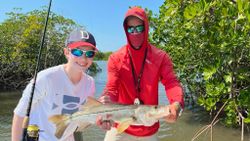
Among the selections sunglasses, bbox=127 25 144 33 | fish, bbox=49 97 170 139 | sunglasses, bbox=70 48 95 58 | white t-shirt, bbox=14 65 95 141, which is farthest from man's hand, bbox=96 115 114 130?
sunglasses, bbox=127 25 144 33

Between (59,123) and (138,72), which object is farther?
(138,72)

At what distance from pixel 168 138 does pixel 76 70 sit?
11.6 metres

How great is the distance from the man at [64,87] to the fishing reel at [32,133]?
0.09m

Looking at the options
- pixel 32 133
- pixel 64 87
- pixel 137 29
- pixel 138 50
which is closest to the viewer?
pixel 32 133

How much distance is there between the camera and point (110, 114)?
3.40 metres

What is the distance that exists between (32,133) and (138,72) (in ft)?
4.61

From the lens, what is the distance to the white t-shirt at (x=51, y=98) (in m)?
3.52

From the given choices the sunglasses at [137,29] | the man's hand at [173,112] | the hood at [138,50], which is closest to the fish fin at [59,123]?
the man's hand at [173,112]

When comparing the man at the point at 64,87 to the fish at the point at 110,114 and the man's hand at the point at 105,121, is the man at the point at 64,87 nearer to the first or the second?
the fish at the point at 110,114

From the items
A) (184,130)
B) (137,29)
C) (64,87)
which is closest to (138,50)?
(137,29)

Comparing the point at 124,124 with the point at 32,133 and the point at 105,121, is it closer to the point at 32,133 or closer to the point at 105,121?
the point at 105,121

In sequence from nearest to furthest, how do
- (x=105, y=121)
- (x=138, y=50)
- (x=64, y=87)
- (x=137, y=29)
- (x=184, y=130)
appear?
(x=105, y=121)
(x=64, y=87)
(x=137, y=29)
(x=138, y=50)
(x=184, y=130)

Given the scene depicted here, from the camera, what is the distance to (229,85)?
5973mm

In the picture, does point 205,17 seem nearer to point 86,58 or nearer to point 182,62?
point 86,58
